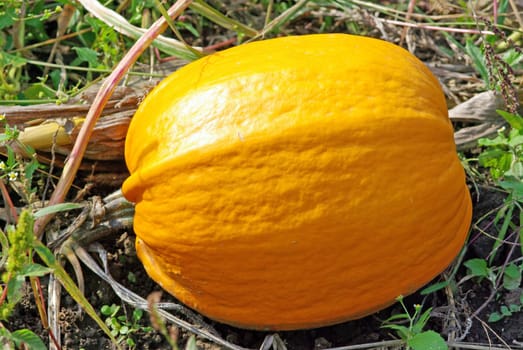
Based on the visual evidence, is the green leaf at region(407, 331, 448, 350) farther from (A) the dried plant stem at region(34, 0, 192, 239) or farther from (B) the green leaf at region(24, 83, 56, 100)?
(B) the green leaf at region(24, 83, 56, 100)

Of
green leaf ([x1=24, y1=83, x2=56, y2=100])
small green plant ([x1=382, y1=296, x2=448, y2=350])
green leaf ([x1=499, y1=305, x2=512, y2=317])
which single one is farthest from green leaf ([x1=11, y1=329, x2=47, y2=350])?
green leaf ([x1=499, y1=305, x2=512, y2=317])

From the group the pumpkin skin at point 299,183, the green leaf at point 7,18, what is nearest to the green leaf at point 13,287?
the pumpkin skin at point 299,183

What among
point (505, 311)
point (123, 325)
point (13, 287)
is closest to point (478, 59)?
point (505, 311)

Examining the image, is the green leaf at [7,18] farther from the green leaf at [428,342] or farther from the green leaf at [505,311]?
the green leaf at [505,311]

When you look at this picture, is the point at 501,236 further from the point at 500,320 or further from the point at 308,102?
the point at 308,102

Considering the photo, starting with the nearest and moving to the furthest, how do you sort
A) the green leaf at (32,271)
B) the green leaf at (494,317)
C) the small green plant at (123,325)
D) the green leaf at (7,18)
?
the green leaf at (32,271) < the small green plant at (123,325) < the green leaf at (494,317) < the green leaf at (7,18)

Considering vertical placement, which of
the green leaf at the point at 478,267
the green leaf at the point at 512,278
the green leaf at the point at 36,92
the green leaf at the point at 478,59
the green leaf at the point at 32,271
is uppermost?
the green leaf at the point at 36,92
